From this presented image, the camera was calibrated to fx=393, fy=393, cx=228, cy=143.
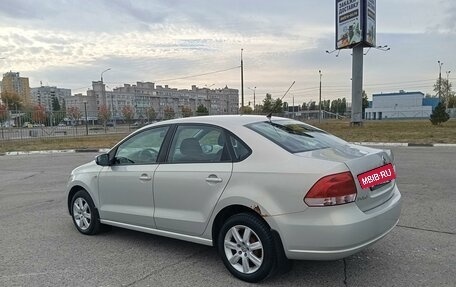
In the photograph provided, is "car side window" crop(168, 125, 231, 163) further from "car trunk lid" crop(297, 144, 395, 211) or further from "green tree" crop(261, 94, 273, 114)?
"green tree" crop(261, 94, 273, 114)

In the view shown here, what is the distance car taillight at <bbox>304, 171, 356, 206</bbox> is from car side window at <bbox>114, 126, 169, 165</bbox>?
1.98 metres

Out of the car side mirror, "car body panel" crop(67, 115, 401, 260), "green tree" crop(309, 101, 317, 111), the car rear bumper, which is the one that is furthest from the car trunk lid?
"green tree" crop(309, 101, 317, 111)

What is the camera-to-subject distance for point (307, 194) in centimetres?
333

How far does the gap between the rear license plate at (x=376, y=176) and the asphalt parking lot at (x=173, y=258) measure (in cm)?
90

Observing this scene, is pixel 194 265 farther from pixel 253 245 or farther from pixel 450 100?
pixel 450 100

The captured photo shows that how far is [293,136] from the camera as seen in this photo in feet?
13.6

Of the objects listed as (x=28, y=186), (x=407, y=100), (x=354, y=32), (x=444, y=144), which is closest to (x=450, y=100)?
(x=407, y=100)

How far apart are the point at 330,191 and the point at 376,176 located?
67 cm

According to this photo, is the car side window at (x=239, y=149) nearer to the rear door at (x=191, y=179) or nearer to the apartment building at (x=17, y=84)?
the rear door at (x=191, y=179)

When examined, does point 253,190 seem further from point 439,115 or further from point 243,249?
point 439,115

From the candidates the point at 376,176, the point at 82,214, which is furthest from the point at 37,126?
the point at 376,176

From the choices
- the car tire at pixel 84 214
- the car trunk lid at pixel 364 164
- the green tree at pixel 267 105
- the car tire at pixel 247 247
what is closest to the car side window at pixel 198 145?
the car tire at pixel 247 247

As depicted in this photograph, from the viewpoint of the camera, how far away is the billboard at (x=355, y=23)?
3859 centimetres

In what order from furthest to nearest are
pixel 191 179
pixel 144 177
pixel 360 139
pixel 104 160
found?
1. pixel 360 139
2. pixel 104 160
3. pixel 144 177
4. pixel 191 179
